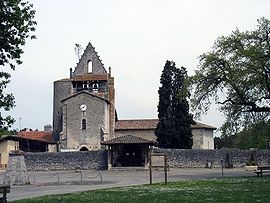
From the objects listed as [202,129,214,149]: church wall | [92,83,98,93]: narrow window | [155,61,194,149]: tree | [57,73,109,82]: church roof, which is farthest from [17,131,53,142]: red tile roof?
[202,129,214,149]: church wall

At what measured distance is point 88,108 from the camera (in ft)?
204

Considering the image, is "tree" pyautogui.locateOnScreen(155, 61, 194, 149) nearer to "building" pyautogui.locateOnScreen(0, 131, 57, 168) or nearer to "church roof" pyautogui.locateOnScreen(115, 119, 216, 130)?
"church roof" pyautogui.locateOnScreen(115, 119, 216, 130)

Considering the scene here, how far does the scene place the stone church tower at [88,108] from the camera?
61.5 meters

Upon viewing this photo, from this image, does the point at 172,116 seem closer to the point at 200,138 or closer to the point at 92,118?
the point at 92,118

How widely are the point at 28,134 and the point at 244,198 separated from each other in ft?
196

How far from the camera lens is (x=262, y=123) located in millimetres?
33562

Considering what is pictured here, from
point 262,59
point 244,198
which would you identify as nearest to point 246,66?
point 262,59

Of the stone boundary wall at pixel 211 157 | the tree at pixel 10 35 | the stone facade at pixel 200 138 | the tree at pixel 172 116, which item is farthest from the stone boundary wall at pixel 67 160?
the tree at pixel 10 35

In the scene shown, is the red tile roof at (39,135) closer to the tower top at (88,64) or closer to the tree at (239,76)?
the tower top at (88,64)

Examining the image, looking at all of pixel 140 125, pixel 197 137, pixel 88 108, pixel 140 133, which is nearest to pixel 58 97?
pixel 88 108

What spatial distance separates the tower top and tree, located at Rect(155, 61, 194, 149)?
13.9 m

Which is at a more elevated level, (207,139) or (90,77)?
(90,77)

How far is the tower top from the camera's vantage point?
66.6 metres

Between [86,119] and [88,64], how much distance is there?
31.7ft
